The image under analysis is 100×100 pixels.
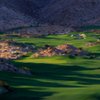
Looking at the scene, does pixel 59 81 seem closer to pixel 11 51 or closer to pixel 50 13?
pixel 11 51

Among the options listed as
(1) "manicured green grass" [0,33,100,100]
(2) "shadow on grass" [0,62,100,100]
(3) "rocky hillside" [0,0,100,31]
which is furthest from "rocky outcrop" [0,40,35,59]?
(3) "rocky hillside" [0,0,100,31]

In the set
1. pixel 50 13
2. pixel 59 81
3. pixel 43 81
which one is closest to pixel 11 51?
pixel 59 81

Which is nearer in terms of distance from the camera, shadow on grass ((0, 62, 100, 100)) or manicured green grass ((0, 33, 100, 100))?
manicured green grass ((0, 33, 100, 100))

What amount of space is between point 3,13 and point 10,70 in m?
58.4

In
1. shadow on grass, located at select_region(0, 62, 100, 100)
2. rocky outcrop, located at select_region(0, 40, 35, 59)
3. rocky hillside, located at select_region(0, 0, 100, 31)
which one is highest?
rocky hillside, located at select_region(0, 0, 100, 31)

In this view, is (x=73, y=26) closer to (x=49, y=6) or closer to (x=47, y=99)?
(x=49, y=6)

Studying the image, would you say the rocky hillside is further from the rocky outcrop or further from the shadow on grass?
the shadow on grass

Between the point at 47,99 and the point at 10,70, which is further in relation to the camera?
the point at 10,70

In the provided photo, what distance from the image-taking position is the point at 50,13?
86.4 m

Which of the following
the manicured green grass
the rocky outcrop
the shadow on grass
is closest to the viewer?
the manicured green grass

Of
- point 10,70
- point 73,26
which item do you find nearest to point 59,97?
point 10,70

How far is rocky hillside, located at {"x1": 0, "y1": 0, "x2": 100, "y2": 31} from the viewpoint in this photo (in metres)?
78.8

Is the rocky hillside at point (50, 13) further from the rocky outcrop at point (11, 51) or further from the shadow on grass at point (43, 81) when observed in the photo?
the shadow on grass at point (43, 81)

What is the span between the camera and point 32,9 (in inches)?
3570
